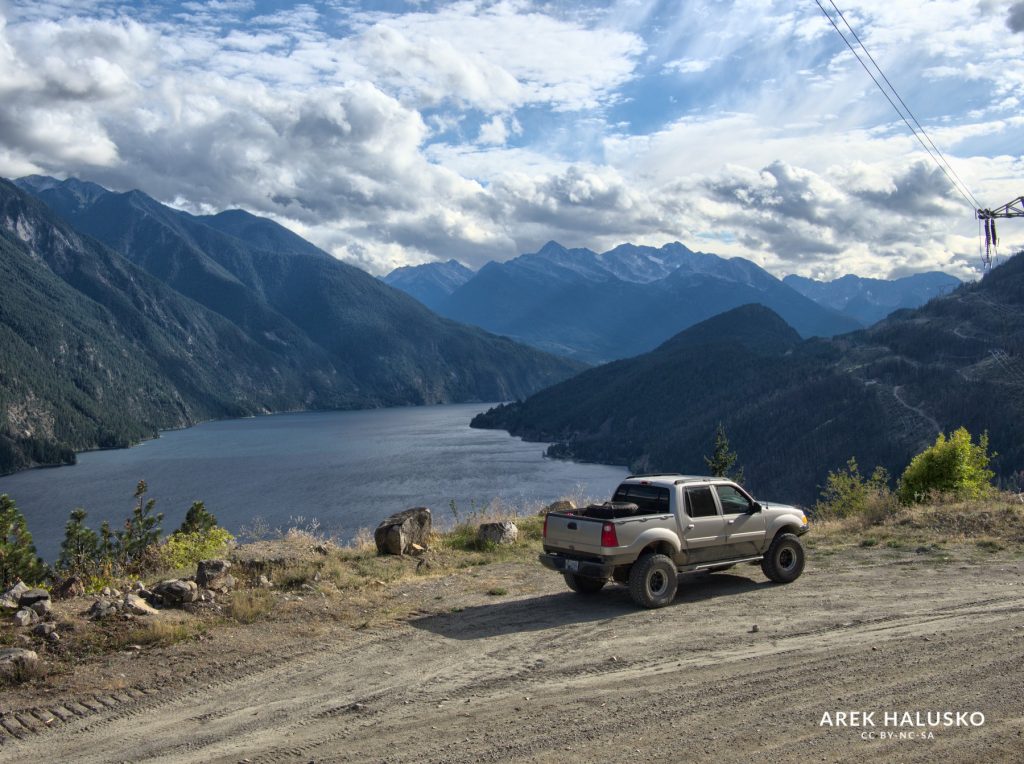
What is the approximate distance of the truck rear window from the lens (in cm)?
1334

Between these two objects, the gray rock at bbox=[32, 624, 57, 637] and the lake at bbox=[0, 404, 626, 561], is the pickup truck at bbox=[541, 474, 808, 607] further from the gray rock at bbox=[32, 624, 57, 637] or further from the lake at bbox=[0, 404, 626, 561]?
the lake at bbox=[0, 404, 626, 561]

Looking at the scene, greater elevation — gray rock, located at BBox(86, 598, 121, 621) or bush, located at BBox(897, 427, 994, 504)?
gray rock, located at BBox(86, 598, 121, 621)

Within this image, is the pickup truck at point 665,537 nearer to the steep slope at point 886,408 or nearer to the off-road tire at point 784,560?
the off-road tire at point 784,560

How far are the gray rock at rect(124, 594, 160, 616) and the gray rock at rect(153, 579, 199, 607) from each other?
0.43 m

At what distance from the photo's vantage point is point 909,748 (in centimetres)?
719

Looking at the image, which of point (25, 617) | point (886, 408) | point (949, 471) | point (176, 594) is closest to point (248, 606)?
point (176, 594)

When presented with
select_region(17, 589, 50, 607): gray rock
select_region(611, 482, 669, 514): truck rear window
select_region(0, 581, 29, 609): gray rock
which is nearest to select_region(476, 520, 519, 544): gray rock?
select_region(611, 482, 669, 514): truck rear window

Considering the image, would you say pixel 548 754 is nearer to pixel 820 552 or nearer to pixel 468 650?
pixel 468 650

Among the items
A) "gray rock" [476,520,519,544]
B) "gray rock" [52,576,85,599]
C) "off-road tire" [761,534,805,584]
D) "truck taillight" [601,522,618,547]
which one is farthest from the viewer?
"gray rock" [476,520,519,544]

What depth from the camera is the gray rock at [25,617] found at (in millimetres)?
10531

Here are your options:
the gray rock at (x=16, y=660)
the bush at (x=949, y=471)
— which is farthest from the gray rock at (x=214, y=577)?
the bush at (x=949, y=471)

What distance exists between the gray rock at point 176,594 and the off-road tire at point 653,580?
698cm

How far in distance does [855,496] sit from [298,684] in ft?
84.3

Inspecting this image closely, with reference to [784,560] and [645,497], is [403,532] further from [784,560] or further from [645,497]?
[784,560]
